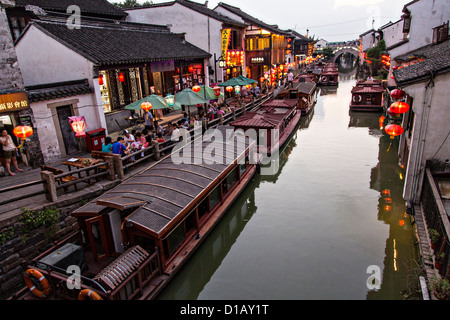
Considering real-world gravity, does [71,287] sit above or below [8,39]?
below

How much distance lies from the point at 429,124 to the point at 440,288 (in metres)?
5.36

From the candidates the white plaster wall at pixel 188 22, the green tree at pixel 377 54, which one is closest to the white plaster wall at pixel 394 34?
the green tree at pixel 377 54

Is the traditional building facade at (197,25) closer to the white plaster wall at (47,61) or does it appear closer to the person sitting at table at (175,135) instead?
the white plaster wall at (47,61)

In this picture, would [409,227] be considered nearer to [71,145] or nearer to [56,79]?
[71,145]

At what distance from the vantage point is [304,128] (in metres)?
25.4

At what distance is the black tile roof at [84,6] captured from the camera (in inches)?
762

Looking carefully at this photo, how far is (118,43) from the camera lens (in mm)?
17203

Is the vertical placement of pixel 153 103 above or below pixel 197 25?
below

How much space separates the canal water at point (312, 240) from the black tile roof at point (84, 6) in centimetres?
1755

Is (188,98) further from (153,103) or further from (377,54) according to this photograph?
(377,54)

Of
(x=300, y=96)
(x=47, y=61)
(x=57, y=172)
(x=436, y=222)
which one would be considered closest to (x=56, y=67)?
(x=47, y=61)

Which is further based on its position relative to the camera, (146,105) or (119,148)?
(146,105)
